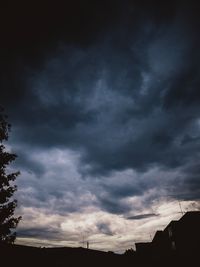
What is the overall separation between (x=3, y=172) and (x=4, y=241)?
456 centimetres

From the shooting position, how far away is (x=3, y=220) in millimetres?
15969

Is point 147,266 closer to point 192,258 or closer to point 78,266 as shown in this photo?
point 78,266

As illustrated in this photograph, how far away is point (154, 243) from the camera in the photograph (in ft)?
218

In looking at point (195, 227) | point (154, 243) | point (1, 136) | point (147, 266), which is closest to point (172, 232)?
point (195, 227)

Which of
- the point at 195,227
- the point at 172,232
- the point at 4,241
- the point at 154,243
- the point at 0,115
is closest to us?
the point at 4,241

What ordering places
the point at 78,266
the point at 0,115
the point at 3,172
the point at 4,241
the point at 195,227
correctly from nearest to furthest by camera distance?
1. the point at 4,241
2. the point at 3,172
3. the point at 0,115
4. the point at 78,266
5. the point at 195,227

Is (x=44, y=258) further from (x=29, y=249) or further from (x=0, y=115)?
(x=0, y=115)

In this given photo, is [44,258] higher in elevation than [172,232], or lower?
lower

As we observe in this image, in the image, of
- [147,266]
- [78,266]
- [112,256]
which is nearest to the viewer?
[78,266]

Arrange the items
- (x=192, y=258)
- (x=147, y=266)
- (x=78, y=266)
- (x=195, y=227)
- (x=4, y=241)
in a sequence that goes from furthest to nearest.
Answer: (x=195, y=227)
(x=192, y=258)
(x=147, y=266)
(x=78, y=266)
(x=4, y=241)

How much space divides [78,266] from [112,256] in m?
3.49

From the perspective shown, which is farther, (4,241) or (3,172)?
(3,172)

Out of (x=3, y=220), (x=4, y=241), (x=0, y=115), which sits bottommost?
(x=4, y=241)

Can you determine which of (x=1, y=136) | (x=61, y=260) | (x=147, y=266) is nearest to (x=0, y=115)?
(x=1, y=136)
